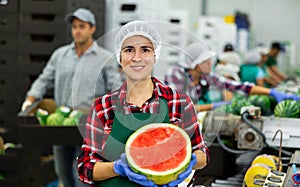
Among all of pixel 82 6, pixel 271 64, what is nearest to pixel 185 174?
pixel 82 6

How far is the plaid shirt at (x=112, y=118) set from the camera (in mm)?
1915

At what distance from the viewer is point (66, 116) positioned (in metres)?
3.91

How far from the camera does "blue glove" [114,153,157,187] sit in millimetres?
1779

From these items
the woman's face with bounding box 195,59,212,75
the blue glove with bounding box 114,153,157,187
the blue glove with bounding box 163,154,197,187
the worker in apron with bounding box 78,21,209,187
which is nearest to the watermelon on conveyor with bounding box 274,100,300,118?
the woman's face with bounding box 195,59,212,75

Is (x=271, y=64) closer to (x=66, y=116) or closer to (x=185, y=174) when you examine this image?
(x=66, y=116)

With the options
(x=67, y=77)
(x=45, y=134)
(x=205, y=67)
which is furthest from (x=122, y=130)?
(x=67, y=77)

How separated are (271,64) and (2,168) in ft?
21.0

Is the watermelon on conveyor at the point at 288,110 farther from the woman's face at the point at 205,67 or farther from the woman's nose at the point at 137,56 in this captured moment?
the woman's nose at the point at 137,56

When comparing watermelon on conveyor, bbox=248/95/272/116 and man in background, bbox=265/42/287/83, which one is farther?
man in background, bbox=265/42/287/83

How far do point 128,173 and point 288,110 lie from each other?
1.61 meters

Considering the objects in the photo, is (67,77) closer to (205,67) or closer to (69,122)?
(69,122)

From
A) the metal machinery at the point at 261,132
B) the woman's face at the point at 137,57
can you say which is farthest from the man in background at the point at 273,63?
the woman's face at the point at 137,57

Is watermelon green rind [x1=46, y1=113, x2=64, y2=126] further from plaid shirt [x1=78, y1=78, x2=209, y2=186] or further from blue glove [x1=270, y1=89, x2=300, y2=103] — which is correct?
plaid shirt [x1=78, y1=78, x2=209, y2=186]

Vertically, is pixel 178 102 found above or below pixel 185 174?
above
